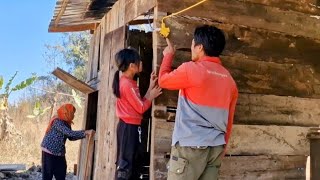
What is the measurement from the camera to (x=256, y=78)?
4.48m

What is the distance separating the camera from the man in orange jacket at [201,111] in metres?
3.15

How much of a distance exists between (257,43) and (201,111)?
1.62 metres

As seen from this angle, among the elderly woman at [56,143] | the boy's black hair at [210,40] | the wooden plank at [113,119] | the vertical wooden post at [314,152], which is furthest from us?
the elderly woman at [56,143]

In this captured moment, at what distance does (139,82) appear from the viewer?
205 inches

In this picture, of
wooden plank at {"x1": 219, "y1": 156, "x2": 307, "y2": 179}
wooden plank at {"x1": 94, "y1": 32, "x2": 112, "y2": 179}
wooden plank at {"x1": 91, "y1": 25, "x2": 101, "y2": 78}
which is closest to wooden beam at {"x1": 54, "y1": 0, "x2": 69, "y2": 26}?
wooden plank at {"x1": 91, "y1": 25, "x2": 101, "y2": 78}

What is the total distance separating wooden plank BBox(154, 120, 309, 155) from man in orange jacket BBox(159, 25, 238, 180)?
0.75 meters

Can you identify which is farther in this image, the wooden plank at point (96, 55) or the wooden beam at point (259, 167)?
the wooden plank at point (96, 55)

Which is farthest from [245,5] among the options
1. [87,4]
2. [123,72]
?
[87,4]

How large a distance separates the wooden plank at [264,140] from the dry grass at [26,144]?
9.87 m

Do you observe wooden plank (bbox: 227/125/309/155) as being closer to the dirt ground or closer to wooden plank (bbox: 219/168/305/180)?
wooden plank (bbox: 219/168/305/180)

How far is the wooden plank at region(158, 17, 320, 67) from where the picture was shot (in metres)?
4.15

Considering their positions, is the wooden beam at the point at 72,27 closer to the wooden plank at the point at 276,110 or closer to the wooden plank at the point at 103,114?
the wooden plank at the point at 103,114

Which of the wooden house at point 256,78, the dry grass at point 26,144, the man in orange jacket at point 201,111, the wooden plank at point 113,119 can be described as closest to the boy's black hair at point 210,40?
the man in orange jacket at point 201,111

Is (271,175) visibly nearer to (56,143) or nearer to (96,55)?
(56,143)
